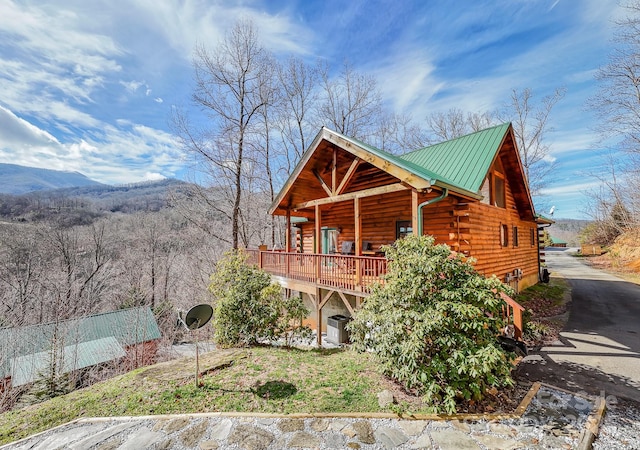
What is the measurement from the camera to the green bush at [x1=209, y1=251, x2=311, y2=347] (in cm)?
763

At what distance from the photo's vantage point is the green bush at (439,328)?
4195 mm

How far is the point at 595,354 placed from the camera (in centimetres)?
667

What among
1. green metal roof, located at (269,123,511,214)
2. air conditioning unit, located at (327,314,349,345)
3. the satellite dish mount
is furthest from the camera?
air conditioning unit, located at (327,314,349,345)

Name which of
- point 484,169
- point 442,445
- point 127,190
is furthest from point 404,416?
point 127,190

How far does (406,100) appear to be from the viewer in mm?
23562

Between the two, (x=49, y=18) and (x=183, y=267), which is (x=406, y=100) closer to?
(x=49, y=18)

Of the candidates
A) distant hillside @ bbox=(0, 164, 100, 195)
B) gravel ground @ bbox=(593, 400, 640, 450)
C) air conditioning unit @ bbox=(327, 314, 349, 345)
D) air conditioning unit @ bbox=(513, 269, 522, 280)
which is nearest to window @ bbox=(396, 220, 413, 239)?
air conditioning unit @ bbox=(327, 314, 349, 345)

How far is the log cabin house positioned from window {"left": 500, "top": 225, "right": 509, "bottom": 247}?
0.04 metres

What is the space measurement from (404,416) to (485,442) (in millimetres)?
→ 1057

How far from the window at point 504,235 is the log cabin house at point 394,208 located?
42 millimetres

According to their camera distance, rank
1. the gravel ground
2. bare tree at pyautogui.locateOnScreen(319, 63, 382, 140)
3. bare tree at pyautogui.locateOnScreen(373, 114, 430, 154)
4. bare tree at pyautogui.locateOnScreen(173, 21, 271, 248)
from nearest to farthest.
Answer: the gravel ground → bare tree at pyautogui.locateOnScreen(173, 21, 271, 248) → bare tree at pyautogui.locateOnScreen(319, 63, 382, 140) → bare tree at pyautogui.locateOnScreen(373, 114, 430, 154)

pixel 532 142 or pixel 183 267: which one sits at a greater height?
pixel 532 142

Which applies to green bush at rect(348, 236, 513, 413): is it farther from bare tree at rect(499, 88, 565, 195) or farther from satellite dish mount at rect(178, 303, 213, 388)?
bare tree at rect(499, 88, 565, 195)

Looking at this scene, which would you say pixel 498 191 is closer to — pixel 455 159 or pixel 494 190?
pixel 494 190
